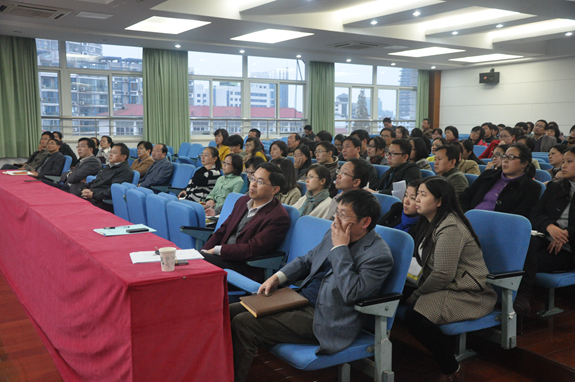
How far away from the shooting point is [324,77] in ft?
46.9

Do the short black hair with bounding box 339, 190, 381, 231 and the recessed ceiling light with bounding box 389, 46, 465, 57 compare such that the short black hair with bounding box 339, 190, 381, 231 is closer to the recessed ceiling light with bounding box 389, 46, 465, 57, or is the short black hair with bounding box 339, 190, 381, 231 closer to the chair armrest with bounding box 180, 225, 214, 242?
the chair armrest with bounding box 180, 225, 214, 242

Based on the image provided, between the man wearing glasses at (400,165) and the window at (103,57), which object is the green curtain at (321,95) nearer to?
the window at (103,57)

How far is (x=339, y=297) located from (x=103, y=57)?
11.4 m

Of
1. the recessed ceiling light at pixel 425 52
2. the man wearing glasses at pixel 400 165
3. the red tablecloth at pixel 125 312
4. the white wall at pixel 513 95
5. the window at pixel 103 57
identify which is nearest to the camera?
the red tablecloth at pixel 125 312

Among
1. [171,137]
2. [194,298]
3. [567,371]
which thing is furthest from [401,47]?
[194,298]

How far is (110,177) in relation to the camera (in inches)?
223

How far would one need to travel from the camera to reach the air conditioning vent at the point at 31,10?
288 inches

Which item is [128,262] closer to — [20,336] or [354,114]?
[20,336]

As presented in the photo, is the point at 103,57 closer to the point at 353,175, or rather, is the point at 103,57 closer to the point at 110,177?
the point at 110,177

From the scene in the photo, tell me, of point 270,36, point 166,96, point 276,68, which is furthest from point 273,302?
point 276,68

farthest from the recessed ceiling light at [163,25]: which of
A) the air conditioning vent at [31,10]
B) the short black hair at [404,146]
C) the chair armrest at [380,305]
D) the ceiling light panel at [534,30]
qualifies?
the chair armrest at [380,305]

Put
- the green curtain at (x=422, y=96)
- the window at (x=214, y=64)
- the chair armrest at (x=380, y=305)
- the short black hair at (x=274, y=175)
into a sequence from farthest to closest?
1. the green curtain at (x=422, y=96)
2. the window at (x=214, y=64)
3. the short black hair at (x=274, y=175)
4. the chair armrest at (x=380, y=305)

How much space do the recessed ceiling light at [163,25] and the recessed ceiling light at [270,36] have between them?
124 centimetres

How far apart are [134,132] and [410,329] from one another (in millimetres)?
11070
